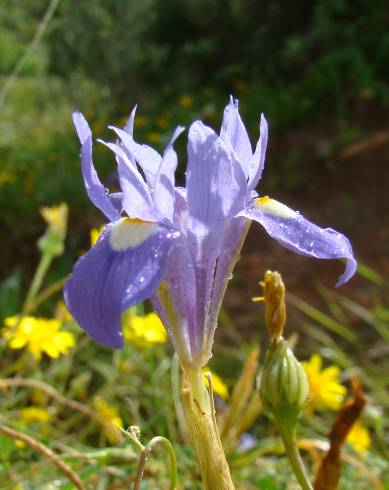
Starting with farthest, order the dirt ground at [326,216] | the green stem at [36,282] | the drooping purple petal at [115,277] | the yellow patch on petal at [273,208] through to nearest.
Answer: the dirt ground at [326,216]
the green stem at [36,282]
the yellow patch on petal at [273,208]
the drooping purple petal at [115,277]

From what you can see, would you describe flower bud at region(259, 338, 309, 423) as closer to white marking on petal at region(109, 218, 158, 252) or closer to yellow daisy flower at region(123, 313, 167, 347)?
white marking on petal at region(109, 218, 158, 252)

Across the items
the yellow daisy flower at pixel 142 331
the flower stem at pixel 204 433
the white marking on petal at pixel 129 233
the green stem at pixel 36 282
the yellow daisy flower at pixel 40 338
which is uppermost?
the white marking on petal at pixel 129 233

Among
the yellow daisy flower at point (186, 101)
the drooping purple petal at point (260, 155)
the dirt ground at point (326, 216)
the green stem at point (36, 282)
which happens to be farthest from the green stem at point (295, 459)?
the yellow daisy flower at point (186, 101)

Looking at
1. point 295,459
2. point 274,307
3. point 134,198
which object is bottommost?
point 295,459

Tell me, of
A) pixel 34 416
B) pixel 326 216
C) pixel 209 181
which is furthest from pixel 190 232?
pixel 326 216

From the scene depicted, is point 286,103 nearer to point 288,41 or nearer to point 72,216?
point 288,41

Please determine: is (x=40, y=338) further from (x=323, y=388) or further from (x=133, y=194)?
(x=133, y=194)

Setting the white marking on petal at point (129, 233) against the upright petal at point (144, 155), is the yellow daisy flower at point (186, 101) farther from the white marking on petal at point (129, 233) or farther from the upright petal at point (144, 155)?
the white marking on petal at point (129, 233)
